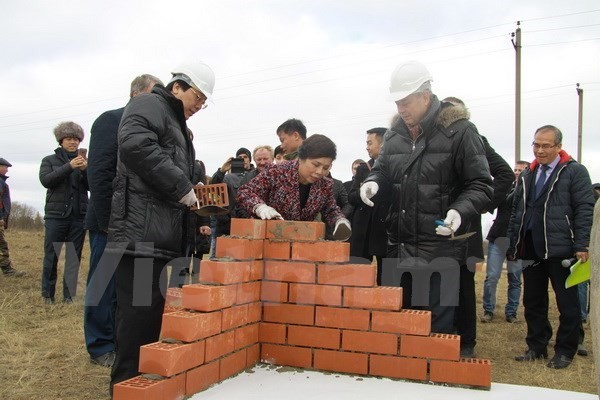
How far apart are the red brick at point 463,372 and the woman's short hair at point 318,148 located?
130cm

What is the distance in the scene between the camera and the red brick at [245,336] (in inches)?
120

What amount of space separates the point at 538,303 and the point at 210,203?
9.84 ft

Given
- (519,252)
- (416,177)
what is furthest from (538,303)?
(416,177)

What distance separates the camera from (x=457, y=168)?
328 centimetres

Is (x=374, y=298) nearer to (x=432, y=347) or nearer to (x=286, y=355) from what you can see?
(x=432, y=347)

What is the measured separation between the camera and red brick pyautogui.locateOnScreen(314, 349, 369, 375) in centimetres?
314

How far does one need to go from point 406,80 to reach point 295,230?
3.47ft

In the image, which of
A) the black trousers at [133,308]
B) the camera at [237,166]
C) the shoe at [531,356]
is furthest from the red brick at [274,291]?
the camera at [237,166]

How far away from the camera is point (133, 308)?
9.58 feet

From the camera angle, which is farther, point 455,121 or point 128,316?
point 455,121

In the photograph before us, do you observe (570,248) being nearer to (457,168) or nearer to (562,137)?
(562,137)

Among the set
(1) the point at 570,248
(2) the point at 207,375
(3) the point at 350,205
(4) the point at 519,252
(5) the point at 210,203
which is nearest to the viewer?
(2) the point at 207,375

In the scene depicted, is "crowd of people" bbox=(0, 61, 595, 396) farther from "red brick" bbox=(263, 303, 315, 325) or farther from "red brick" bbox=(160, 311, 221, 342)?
"red brick" bbox=(263, 303, 315, 325)

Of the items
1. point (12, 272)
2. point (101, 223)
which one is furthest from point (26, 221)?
point (101, 223)
